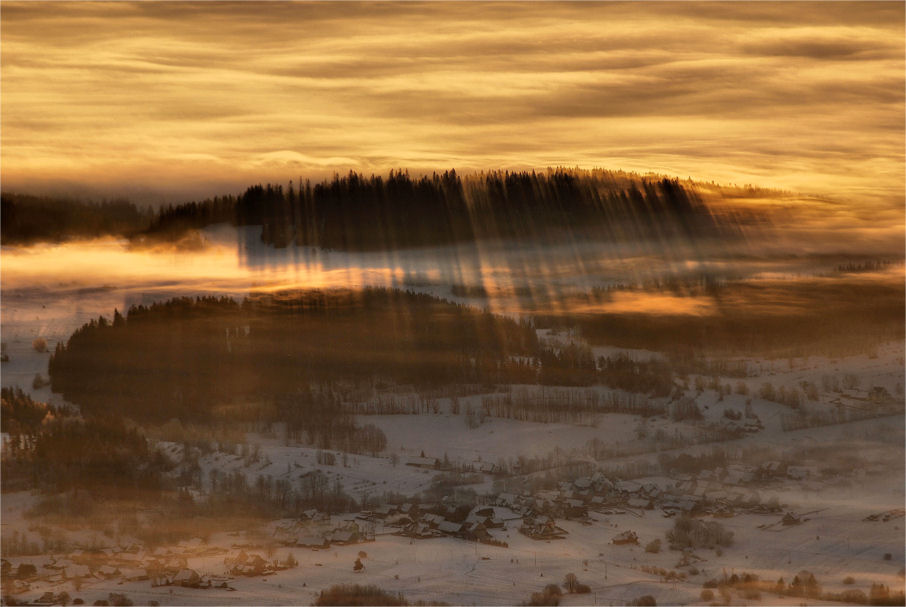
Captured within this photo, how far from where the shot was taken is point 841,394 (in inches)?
3000

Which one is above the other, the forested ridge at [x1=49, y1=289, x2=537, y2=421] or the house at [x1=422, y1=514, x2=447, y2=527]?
the forested ridge at [x1=49, y1=289, x2=537, y2=421]

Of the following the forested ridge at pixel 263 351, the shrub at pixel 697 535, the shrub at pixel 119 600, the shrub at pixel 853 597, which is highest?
the forested ridge at pixel 263 351

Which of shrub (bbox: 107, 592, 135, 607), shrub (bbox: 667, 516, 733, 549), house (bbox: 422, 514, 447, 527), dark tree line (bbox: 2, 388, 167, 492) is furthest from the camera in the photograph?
Answer: dark tree line (bbox: 2, 388, 167, 492)

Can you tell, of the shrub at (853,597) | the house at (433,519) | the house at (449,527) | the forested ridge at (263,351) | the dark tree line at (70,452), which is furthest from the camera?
the forested ridge at (263,351)

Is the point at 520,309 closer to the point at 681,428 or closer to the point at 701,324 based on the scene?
the point at 701,324

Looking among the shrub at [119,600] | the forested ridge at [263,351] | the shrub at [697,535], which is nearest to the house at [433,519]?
the shrub at [697,535]

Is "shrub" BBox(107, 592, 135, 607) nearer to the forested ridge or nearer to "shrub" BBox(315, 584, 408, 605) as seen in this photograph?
"shrub" BBox(315, 584, 408, 605)

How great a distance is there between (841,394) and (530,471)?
949 inches

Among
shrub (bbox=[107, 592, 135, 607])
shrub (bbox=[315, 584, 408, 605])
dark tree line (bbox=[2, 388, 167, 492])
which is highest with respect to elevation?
dark tree line (bbox=[2, 388, 167, 492])

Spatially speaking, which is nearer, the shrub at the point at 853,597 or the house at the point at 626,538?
the shrub at the point at 853,597

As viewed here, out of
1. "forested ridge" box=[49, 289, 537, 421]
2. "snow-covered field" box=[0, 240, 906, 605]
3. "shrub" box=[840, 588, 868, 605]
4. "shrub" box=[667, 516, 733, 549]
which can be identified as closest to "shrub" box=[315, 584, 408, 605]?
"snow-covered field" box=[0, 240, 906, 605]

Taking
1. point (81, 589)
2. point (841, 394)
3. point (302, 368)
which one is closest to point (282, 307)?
point (302, 368)

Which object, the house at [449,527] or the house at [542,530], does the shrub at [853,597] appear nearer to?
the house at [542,530]

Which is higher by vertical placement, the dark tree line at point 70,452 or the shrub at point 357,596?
the dark tree line at point 70,452
